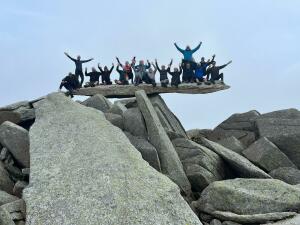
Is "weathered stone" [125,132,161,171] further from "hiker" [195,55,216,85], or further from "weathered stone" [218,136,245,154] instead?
"hiker" [195,55,216,85]

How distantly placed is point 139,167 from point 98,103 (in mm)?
14451

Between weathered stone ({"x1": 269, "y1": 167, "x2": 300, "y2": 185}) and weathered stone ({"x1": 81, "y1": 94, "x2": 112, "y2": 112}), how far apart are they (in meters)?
12.3

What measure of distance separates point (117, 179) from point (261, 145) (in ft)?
40.4

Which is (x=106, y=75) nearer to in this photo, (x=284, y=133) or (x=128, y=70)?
(x=128, y=70)

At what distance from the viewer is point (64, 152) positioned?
23.5 metres

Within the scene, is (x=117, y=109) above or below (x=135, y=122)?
above

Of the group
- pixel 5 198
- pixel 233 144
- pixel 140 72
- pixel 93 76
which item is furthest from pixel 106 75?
pixel 5 198

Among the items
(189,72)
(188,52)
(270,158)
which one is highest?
(188,52)

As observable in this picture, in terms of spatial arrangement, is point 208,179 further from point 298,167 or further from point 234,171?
point 298,167

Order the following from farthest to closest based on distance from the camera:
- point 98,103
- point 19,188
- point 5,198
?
1. point 98,103
2. point 19,188
3. point 5,198

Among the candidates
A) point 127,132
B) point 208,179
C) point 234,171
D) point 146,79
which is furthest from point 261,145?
point 146,79

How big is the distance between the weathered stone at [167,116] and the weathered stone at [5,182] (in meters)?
11.1

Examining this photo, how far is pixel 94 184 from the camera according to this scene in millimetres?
20484

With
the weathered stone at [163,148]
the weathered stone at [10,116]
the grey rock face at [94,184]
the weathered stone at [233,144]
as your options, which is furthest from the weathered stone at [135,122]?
the weathered stone at [10,116]
